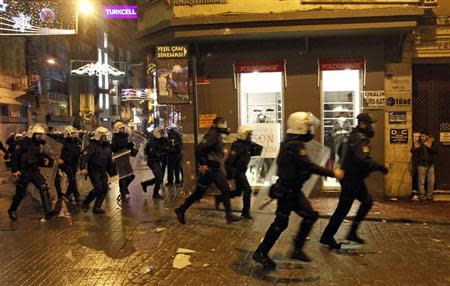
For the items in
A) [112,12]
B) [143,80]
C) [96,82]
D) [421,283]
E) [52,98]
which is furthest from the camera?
[143,80]

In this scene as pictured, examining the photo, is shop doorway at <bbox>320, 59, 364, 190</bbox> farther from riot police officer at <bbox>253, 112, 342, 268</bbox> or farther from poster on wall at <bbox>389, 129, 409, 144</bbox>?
riot police officer at <bbox>253, 112, 342, 268</bbox>

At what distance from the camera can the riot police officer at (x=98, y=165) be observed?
35.7ft

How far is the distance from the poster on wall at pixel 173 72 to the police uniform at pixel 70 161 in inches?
91.0

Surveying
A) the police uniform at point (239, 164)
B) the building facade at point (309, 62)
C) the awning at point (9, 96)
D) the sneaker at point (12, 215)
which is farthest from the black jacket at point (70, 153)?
the awning at point (9, 96)

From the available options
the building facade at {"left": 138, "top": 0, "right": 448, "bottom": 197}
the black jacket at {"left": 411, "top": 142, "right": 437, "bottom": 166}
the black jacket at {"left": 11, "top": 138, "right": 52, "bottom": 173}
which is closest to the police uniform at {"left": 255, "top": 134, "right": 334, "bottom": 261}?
the black jacket at {"left": 11, "top": 138, "right": 52, "bottom": 173}

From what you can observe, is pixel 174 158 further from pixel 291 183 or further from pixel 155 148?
pixel 291 183

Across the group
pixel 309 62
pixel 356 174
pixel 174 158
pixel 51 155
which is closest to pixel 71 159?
pixel 51 155

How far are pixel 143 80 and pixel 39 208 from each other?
5724 centimetres

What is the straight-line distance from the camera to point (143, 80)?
6781 cm

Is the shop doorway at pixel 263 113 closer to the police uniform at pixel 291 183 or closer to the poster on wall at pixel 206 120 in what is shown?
the poster on wall at pixel 206 120

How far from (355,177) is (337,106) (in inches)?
220

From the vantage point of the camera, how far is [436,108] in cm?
1242

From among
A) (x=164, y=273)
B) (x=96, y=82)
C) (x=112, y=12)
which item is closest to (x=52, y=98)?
(x=96, y=82)

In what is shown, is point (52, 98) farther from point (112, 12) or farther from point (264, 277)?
point (264, 277)
